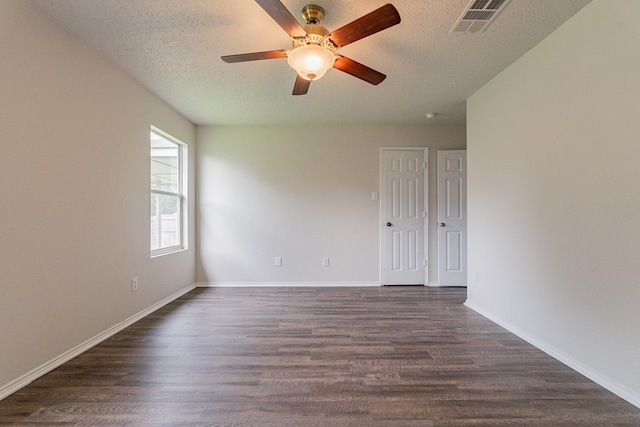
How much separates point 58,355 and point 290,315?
1.81 m

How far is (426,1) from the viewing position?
5.74ft

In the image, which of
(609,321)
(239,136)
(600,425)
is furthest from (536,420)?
(239,136)

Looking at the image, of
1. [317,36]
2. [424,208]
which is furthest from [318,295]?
[317,36]

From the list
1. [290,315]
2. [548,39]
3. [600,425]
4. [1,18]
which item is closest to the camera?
[600,425]

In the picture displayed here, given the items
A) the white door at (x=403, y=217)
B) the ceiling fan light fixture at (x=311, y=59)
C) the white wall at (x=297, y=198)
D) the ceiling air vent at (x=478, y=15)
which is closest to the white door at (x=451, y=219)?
the white wall at (x=297, y=198)

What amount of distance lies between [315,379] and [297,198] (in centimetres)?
Answer: 271

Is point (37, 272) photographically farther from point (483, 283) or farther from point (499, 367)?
point (483, 283)

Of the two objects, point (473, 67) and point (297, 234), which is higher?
point (473, 67)

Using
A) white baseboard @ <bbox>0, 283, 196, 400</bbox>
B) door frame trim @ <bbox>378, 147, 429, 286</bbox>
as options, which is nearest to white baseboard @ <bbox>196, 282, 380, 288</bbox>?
door frame trim @ <bbox>378, 147, 429, 286</bbox>

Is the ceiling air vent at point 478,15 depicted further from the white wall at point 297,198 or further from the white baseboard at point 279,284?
the white baseboard at point 279,284

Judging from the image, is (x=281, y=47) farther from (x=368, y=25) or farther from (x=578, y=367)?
(x=578, y=367)

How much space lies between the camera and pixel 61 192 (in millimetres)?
2006

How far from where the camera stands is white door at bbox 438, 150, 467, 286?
4133 mm

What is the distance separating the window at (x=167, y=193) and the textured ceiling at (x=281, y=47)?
0.55 m
